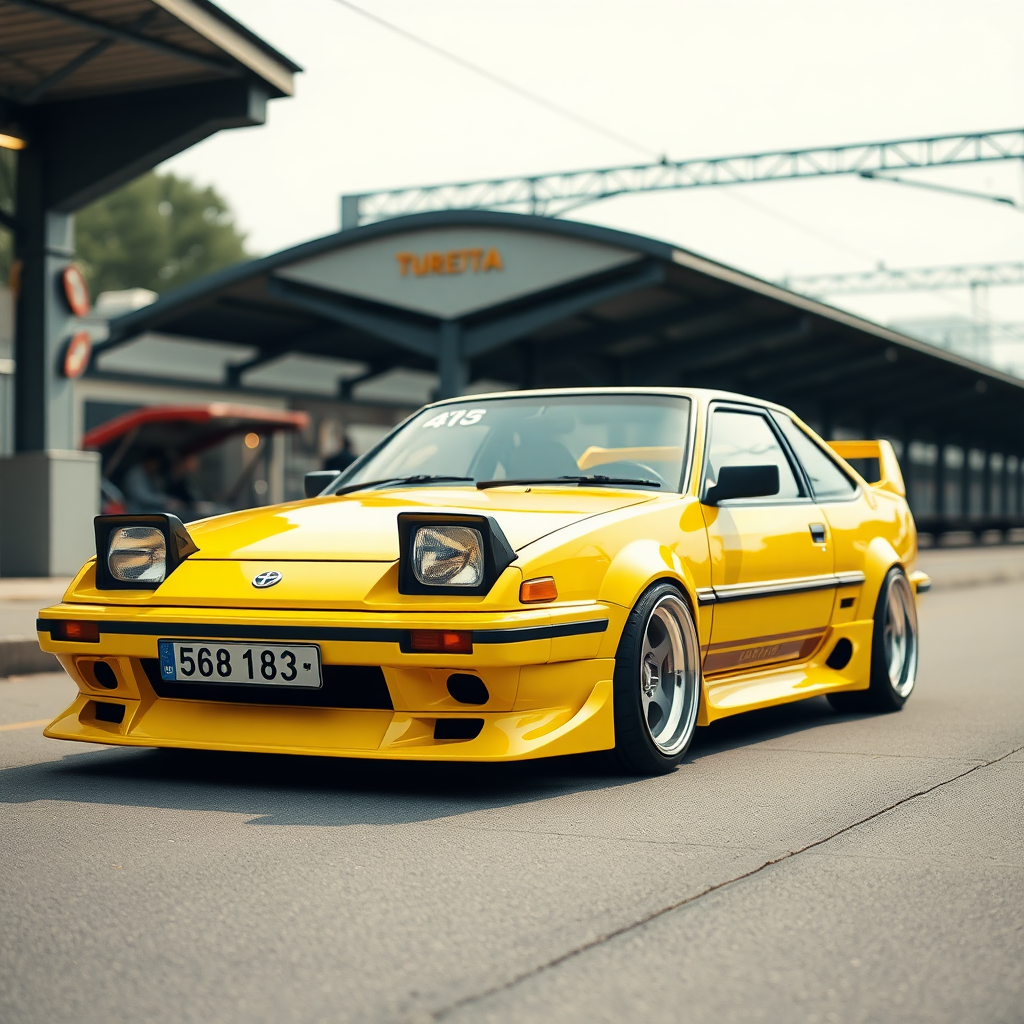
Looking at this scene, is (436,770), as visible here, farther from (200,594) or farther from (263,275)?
(263,275)

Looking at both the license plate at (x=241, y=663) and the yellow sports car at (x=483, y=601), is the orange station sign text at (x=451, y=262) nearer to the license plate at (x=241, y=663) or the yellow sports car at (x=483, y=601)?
the yellow sports car at (x=483, y=601)

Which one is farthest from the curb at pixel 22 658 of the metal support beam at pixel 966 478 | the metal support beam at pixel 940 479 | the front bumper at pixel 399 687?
the metal support beam at pixel 966 478

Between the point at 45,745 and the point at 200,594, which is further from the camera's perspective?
the point at 45,745

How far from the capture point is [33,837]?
4.10 meters

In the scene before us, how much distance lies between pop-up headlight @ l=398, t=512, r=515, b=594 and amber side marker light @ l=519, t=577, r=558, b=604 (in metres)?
0.09

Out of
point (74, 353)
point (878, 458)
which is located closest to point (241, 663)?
point (878, 458)

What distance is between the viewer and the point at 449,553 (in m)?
4.62

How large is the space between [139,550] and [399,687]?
3.65 feet

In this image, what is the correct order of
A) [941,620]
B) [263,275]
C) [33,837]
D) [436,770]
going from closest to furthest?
[33,837], [436,770], [941,620], [263,275]

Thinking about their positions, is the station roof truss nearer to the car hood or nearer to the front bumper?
the car hood

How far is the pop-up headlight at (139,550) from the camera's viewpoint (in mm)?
5018

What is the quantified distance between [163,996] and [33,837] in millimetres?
1494

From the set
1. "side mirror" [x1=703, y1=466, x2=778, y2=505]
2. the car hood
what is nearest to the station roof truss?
"side mirror" [x1=703, y1=466, x2=778, y2=505]

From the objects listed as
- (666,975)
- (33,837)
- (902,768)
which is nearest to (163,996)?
(666,975)
